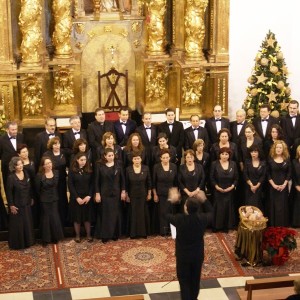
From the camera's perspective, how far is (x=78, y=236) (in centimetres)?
1384

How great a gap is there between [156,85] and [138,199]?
4.49m

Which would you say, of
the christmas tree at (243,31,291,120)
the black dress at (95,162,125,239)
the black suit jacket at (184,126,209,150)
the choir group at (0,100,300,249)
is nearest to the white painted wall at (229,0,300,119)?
the christmas tree at (243,31,291,120)

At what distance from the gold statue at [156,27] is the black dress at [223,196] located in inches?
169

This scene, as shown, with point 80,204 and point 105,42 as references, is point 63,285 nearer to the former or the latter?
point 80,204

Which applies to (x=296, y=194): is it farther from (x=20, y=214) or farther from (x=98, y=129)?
(x=20, y=214)

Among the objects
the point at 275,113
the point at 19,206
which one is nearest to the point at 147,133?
the point at 19,206

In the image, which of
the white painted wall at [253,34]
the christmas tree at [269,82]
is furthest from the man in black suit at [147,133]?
the white painted wall at [253,34]

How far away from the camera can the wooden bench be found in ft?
34.0

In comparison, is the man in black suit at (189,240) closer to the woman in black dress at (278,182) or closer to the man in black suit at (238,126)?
the woman in black dress at (278,182)

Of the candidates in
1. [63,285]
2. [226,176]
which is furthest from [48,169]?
[226,176]

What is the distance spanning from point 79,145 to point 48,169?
694 mm

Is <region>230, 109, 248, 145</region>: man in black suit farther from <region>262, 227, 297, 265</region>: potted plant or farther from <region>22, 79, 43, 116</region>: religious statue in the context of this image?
<region>22, 79, 43, 116</region>: religious statue

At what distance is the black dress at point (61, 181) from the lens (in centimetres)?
1376

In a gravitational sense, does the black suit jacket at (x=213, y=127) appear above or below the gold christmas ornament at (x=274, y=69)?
below
